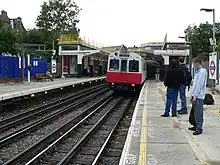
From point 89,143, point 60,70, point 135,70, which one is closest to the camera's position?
point 89,143

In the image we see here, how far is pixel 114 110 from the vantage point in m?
21.2

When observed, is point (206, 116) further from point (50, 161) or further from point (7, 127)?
point (7, 127)

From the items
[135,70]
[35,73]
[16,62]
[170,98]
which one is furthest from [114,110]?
[35,73]

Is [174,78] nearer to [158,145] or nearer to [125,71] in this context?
[158,145]

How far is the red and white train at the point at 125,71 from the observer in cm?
2745

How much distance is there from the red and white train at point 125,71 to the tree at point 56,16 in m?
54.9

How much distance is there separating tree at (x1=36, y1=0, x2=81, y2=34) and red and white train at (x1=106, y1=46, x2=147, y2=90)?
180ft

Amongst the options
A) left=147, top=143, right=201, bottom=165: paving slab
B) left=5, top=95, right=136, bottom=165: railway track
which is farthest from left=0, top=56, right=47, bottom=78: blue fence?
left=147, top=143, right=201, bottom=165: paving slab

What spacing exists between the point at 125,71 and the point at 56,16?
56845mm

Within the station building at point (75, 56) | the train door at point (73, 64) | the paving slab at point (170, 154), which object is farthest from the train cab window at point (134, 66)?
the train door at point (73, 64)

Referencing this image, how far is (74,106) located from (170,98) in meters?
10.1

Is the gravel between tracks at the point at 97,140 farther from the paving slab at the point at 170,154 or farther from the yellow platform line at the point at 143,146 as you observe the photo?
the paving slab at the point at 170,154

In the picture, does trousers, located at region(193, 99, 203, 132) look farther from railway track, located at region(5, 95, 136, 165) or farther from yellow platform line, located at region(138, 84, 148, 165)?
railway track, located at region(5, 95, 136, 165)

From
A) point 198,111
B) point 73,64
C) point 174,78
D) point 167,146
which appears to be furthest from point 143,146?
point 73,64
